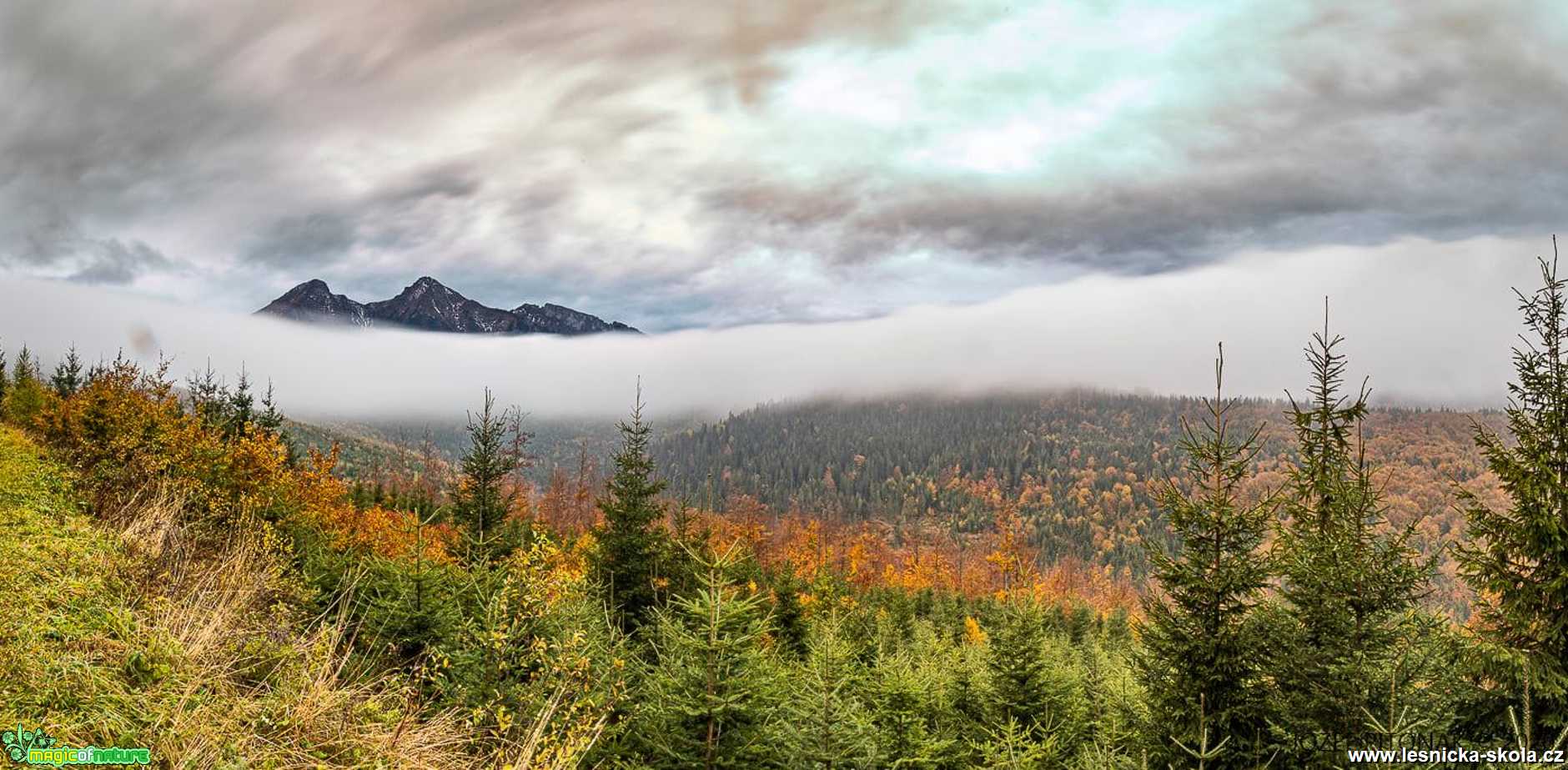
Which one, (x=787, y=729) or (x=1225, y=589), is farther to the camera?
(x=1225, y=589)

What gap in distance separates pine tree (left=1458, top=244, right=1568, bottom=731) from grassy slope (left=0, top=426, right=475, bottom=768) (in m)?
14.7

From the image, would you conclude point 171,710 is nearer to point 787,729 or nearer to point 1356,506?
point 787,729

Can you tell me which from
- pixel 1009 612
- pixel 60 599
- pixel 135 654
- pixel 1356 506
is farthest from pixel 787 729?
pixel 1356 506

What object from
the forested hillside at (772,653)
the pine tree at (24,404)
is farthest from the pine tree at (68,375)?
the forested hillside at (772,653)

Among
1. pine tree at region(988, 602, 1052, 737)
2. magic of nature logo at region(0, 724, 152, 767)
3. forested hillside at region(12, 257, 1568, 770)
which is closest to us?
magic of nature logo at region(0, 724, 152, 767)

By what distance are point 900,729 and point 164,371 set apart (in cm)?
3151

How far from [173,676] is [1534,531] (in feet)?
57.8

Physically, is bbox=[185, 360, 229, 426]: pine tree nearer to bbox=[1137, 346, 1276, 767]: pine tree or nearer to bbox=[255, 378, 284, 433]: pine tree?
bbox=[255, 378, 284, 433]: pine tree

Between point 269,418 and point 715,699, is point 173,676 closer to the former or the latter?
point 715,699

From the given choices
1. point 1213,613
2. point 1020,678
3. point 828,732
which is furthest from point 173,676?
point 1020,678

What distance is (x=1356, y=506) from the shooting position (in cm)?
1303

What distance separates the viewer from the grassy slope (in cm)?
571

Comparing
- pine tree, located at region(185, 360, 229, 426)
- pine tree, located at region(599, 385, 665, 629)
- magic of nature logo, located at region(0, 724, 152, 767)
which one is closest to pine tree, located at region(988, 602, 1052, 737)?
pine tree, located at region(599, 385, 665, 629)

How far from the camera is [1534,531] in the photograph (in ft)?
33.5
